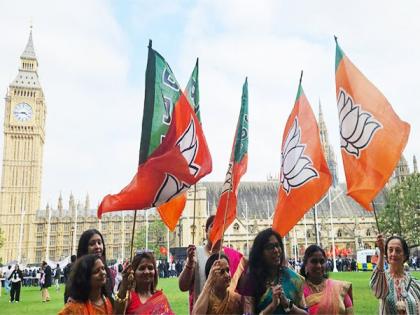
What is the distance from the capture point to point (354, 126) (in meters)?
4.99

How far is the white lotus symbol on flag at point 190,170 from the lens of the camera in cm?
457

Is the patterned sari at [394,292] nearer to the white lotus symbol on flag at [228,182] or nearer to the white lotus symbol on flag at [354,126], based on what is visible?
the white lotus symbol on flag at [354,126]

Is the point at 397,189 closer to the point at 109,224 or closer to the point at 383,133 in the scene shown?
the point at 383,133

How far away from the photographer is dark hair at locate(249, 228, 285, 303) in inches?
133

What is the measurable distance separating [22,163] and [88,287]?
76935 mm

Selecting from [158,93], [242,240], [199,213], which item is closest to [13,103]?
[199,213]

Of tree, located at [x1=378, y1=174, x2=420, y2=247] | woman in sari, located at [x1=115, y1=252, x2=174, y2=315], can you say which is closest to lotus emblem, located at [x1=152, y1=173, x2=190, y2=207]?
woman in sari, located at [x1=115, y1=252, x2=174, y2=315]

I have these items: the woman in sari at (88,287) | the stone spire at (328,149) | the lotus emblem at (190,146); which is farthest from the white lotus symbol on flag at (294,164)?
the stone spire at (328,149)

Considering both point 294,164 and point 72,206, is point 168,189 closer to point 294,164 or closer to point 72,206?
point 294,164

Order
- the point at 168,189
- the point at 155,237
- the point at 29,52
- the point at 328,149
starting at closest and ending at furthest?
the point at 168,189 → the point at 155,237 → the point at 328,149 → the point at 29,52

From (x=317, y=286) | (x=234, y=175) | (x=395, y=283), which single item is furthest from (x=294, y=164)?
(x=317, y=286)

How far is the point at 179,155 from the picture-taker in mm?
4766

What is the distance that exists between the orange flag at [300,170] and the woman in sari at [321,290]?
1.05 meters

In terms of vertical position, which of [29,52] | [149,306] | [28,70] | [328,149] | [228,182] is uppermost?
[29,52]
